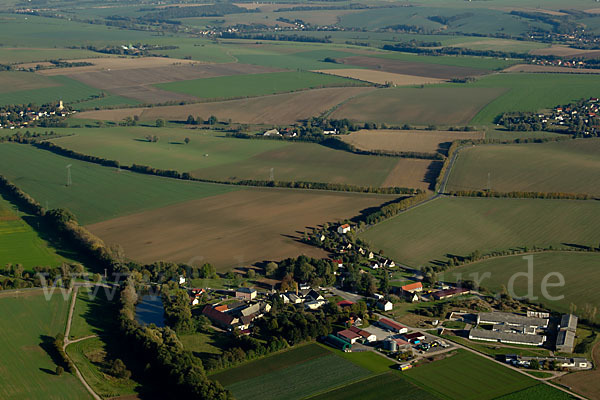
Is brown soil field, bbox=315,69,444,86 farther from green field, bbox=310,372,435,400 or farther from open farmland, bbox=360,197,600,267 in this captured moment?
green field, bbox=310,372,435,400

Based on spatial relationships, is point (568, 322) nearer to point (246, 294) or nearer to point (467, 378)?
point (467, 378)

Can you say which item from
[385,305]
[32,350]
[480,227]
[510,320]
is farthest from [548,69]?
[32,350]

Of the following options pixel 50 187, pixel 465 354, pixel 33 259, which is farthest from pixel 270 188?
pixel 465 354

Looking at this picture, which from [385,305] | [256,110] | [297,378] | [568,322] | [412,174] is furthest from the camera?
[256,110]

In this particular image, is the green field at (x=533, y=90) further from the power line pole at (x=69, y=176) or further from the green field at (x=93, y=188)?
the power line pole at (x=69, y=176)

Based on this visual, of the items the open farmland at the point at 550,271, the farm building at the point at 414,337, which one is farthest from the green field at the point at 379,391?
the open farmland at the point at 550,271

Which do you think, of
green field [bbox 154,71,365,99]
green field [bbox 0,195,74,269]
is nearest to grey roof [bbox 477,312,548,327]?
green field [bbox 0,195,74,269]
